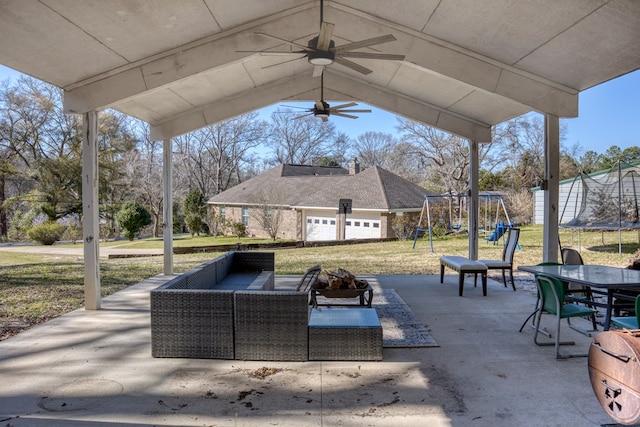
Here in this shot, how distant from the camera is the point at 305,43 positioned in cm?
665

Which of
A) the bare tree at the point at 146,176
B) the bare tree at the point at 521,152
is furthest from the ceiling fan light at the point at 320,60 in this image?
the bare tree at the point at 521,152

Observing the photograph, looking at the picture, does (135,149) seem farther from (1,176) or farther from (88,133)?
(88,133)

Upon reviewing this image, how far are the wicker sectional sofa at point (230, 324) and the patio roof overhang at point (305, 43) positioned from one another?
8.65 feet

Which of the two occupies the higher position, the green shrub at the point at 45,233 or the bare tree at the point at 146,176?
the bare tree at the point at 146,176

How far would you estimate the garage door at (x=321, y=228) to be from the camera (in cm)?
2056

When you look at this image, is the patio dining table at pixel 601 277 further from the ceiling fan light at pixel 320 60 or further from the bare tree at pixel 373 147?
the bare tree at pixel 373 147

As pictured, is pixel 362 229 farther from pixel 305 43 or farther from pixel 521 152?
pixel 305 43

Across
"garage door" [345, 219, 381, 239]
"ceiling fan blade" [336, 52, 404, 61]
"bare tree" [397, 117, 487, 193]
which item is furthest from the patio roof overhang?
"bare tree" [397, 117, 487, 193]

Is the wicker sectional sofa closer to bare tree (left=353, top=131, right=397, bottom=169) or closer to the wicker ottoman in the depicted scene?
the wicker ottoman

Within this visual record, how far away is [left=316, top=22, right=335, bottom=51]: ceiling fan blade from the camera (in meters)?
4.40

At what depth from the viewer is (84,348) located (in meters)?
4.56

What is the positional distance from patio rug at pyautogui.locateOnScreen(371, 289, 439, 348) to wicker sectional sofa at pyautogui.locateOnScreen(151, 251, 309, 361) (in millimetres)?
1113

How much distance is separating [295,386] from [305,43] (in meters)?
5.06

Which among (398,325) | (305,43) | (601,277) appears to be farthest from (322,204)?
(601,277)
